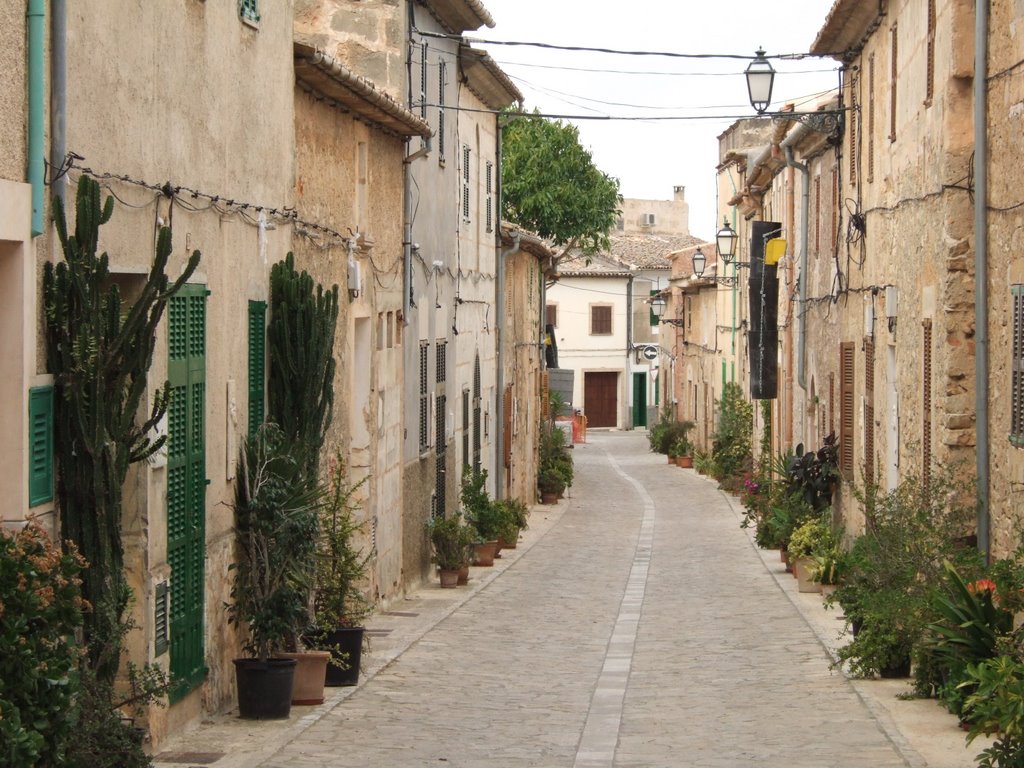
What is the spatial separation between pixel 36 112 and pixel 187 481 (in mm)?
3474

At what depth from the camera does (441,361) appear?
2247 cm

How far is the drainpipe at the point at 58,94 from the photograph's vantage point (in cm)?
776

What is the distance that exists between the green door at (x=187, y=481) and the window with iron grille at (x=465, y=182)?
1448 cm

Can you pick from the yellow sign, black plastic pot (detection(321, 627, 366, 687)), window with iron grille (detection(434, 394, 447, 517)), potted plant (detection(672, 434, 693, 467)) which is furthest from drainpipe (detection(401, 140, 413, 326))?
potted plant (detection(672, 434, 693, 467))

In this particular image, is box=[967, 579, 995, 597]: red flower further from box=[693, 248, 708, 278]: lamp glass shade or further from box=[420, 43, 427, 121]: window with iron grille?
box=[693, 248, 708, 278]: lamp glass shade

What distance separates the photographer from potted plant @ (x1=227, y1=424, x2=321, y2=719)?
11.1 meters

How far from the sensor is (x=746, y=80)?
59.2ft

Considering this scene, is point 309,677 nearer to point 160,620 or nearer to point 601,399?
point 160,620

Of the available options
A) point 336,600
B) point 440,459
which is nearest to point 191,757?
point 336,600

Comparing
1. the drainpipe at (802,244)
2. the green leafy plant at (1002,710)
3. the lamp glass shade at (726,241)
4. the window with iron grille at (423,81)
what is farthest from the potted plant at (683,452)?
the green leafy plant at (1002,710)

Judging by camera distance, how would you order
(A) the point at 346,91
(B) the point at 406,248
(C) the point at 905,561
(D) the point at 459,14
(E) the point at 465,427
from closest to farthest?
(C) the point at 905,561 < (A) the point at 346,91 < (B) the point at 406,248 < (D) the point at 459,14 < (E) the point at 465,427

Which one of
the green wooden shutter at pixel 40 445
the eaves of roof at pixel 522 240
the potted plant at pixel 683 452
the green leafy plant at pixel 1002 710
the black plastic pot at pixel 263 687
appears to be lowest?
the potted plant at pixel 683 452

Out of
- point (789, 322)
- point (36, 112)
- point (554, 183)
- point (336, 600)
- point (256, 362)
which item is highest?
point (554, 183)

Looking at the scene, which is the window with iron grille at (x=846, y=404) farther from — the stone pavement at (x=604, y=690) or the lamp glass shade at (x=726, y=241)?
the lamp glass shade at (x=726, y=241)
